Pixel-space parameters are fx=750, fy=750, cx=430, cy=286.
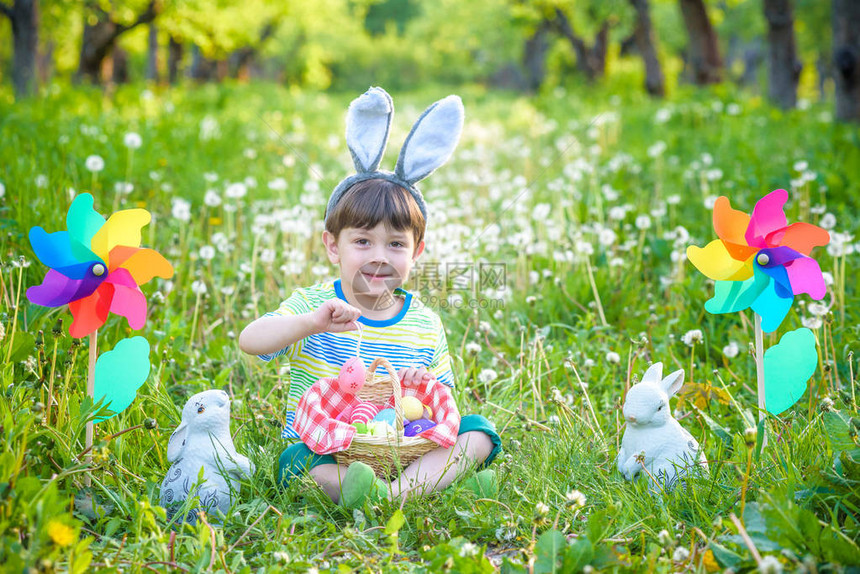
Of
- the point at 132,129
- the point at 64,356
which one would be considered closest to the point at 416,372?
the point at 64,356

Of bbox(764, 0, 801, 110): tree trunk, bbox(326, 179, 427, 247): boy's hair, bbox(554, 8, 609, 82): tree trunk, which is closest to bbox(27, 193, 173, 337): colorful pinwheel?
bbox(326, 179, 427, 247): boy's hair

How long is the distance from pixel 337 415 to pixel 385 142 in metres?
0.93

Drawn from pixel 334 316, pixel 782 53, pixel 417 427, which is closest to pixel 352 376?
pixel 334 316

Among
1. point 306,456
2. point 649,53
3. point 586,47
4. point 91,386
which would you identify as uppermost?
point 586,47

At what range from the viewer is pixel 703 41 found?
1269 centimetres

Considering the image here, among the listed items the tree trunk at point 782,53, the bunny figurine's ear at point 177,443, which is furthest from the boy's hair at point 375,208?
the tree trunk at point 782,53

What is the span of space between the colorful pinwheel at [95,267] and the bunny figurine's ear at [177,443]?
1.06 ft

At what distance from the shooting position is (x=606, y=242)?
3992 mm

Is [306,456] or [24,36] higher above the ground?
[24,36]

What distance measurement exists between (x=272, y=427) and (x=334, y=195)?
0.84 meters

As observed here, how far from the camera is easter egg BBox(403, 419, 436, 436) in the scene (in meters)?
2.37

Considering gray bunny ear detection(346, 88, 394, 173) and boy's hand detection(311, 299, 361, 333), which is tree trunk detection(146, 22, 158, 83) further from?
boy's hand detection(311, 299, 361, 333)

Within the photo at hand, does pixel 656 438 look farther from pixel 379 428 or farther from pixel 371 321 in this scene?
pixel 371 321

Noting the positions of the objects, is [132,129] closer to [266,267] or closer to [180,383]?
[266,267]
